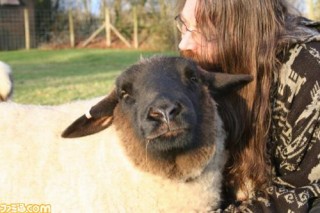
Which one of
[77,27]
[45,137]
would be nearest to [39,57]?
[77,27]

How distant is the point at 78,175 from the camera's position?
3.22 metres

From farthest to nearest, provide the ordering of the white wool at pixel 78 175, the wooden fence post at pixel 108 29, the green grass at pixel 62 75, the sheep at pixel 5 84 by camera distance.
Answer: the wooden fence post at pixel 108 29, the green grass at pixel 62 75, the sheep at pixel 5 84, the white wool at pixel 78 175

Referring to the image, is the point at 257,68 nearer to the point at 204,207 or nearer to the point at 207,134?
the point at 207,134

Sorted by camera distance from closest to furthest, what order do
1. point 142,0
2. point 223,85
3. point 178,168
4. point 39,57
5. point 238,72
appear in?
point 178,168, point 223,85, point 238,72, point 39,57, point 142,0

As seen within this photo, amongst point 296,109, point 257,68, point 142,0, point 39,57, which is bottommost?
point 39,57

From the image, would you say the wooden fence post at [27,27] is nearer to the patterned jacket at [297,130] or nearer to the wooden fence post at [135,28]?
the wooden fence post at [135,28]

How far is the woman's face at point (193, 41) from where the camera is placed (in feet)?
11.3

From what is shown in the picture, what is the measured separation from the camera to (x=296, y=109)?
3.24 meters

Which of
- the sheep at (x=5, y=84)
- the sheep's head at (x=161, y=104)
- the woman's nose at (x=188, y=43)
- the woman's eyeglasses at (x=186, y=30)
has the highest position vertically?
the woman's eyeglasses at (x=186, y=30)

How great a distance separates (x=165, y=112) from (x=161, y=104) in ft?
0.17

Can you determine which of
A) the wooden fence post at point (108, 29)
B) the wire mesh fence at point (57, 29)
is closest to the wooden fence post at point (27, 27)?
the wire mesh fence at point (57, 29)

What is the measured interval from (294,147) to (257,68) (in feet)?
1.72

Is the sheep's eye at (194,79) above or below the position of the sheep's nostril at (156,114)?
above

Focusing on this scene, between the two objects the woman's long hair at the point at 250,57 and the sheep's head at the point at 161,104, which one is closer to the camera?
the sheep's head at the point at 161,104
